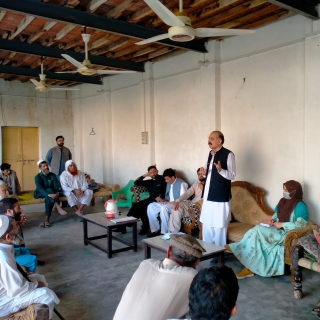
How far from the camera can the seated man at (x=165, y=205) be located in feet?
16.6

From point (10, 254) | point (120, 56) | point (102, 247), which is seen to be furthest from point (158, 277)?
point (120, 56)

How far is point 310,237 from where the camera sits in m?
3.29

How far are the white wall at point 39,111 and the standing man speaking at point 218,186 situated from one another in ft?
21.0

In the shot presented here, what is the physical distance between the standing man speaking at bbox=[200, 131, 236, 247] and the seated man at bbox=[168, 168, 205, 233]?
2.83ft

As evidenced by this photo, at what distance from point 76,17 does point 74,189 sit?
10.9 ft

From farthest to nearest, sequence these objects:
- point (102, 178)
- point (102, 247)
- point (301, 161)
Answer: point (102, 178) < point (102, 247) < point (301, 161)

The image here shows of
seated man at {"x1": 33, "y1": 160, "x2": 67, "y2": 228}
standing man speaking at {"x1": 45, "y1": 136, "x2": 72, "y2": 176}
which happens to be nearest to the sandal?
seated man at {"x1": 33, "y1": 160, "x2": 67, "y2": 228}

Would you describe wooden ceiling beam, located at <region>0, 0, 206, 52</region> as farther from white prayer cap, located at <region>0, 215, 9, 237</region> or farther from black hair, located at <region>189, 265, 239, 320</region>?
black hair, located at <region>189, 265, 239, 320</region>

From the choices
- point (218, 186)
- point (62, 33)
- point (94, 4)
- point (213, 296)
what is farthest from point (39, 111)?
point (213, 296)

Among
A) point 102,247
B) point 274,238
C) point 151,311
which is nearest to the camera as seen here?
point 151,311

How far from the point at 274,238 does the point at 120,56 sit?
445cm

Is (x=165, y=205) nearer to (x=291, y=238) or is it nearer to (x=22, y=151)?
(x=291, y=238)

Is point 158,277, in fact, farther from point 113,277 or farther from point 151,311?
point 113,277

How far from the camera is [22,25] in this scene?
465 centimetres
